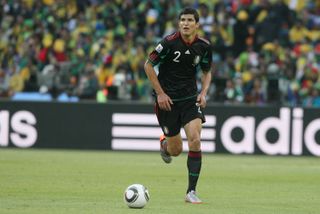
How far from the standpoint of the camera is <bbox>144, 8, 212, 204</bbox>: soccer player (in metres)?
11.7

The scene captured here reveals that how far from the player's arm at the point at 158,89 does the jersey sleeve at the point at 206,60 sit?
0.69 m

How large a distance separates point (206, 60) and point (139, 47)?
46.7 feet

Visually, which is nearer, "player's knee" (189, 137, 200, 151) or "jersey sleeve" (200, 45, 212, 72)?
"player's knee" (189, 137, 200, 151)

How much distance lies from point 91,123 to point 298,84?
19.1 feet

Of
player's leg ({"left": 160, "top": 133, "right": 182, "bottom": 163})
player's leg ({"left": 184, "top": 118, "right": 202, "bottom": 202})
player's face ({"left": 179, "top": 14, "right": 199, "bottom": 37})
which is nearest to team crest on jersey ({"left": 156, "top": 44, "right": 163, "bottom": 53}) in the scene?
player's face ({"left": 179, "top": 14, "right": 199, "bottom": 37})

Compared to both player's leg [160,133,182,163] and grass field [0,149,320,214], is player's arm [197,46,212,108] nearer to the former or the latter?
player's leg [160,133,182,163]

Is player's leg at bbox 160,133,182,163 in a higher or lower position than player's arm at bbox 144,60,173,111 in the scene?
lower

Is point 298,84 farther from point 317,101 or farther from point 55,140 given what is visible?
point 55,140

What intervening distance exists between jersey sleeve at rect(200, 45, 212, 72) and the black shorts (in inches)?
18.2

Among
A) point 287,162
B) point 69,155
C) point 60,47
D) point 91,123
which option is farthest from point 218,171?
point 60,47

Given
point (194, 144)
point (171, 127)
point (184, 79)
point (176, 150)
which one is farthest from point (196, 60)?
point (176, 150)

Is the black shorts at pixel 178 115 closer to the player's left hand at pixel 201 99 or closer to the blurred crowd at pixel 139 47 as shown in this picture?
the player's left hand at pixel 201 99

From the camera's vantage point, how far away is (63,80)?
24.8 m

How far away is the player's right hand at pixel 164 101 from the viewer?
11.9 metres
